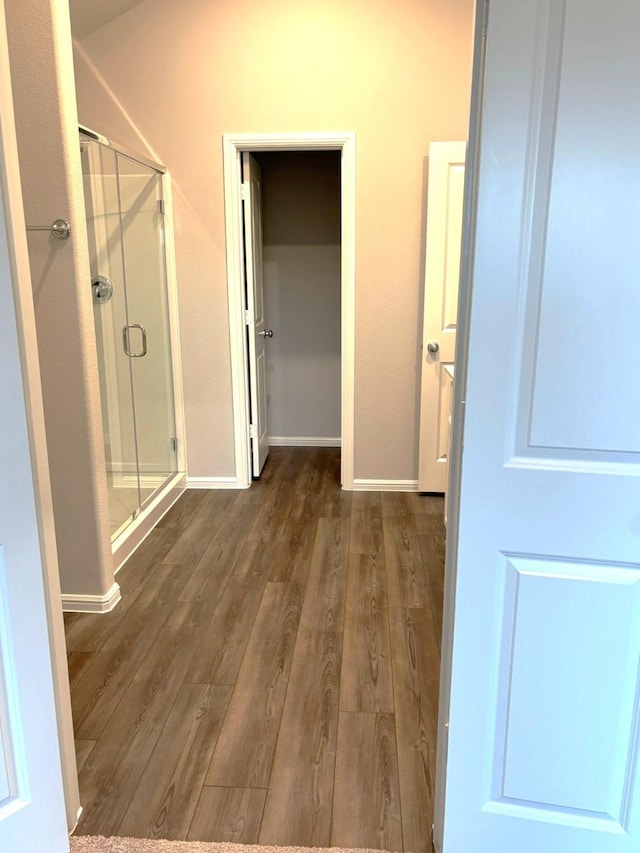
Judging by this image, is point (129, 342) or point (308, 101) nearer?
point (129, 342)

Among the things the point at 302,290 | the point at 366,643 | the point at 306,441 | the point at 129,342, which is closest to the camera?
the point at 366,643

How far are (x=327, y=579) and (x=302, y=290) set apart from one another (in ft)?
8.99

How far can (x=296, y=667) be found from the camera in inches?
90.3

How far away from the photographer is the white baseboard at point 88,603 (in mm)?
2668

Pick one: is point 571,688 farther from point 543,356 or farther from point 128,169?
point 128,169

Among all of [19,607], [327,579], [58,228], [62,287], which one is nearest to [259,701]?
[327,579]

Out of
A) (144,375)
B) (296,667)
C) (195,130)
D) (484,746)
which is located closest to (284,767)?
(296,667)

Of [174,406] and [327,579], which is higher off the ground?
[174,406]

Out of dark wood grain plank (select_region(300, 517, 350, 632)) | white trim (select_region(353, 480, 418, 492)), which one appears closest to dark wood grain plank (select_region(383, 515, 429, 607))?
dark wood grain plank (select_region(300, 517, 350, 632))

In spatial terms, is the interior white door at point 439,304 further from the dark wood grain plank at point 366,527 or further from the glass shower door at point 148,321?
the glass shower door at point 148,321

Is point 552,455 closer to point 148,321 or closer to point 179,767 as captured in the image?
point 179,767

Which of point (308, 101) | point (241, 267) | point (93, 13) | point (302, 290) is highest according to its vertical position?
point (93, 13)

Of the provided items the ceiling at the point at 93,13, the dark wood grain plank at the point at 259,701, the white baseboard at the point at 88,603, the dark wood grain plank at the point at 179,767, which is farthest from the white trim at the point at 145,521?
the ceiling at the point at 93,13

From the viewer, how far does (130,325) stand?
137 inches
